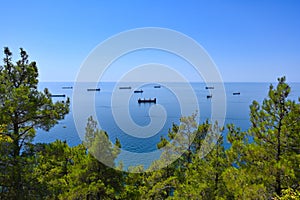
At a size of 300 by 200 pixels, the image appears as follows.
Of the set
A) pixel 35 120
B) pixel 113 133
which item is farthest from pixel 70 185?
pixel 113 133

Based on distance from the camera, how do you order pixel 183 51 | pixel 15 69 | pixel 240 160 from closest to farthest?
pixel 15 69, pixel 240 160, pixel 183 51

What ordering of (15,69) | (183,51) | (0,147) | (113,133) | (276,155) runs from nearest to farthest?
(0,147)
(15,69)
(276,155)
(183,51)
(113,133)

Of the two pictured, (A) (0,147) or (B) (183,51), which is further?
(B) (183,51)

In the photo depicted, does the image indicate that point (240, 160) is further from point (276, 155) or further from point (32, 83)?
point (32, 83)

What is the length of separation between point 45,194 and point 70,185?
1.82 metres

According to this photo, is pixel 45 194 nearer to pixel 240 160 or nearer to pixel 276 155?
pixel 240 160

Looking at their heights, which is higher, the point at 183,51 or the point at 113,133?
the point at 113,133

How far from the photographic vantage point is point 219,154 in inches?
476

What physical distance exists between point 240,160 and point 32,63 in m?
8.52

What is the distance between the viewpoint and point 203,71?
10953 millimetres

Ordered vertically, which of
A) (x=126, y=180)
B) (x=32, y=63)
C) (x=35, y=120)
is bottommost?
(x=126, y=180)

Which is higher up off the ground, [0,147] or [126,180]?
[0,147]

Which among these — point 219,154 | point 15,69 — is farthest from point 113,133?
point 15,69

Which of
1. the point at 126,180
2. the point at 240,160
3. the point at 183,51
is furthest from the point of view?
the point at 183,51
